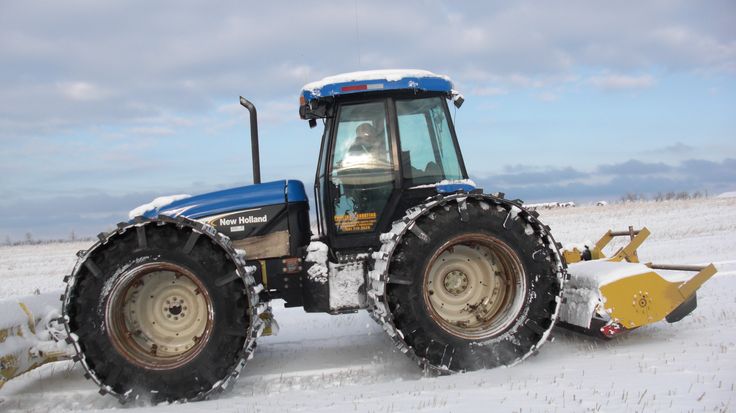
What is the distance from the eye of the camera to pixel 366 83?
16.9ft

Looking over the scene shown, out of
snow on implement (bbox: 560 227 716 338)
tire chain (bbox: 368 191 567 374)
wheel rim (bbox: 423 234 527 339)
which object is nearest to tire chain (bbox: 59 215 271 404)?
tire chain (bbox: 368 191 567 374)

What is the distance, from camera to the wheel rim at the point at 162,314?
15.1 ft

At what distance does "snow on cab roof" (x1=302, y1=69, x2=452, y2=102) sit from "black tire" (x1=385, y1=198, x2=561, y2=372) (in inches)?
47.5

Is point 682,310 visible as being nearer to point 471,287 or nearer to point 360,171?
point 471,287

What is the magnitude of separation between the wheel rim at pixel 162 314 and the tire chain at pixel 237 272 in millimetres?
317

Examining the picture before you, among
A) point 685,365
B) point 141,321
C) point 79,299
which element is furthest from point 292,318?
point 685,365

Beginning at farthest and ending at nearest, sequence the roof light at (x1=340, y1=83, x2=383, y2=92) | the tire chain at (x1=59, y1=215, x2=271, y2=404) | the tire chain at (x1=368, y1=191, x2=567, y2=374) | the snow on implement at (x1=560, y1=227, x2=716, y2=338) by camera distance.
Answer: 1. the roof light at (x1=340, y1=83, x2=383, y2=92)
2. the snow on implement at (x1=560, y1=227, x2=716, y2=338)
3. the tire chain at (x1=368, y1=191, x2=567, y2=374)
4. the tire chain at (x1=59, y1=215, x2=271, y2=404)

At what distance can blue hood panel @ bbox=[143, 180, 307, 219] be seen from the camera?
5324 millimetres

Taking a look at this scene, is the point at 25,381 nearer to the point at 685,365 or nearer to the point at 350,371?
the point at 350,371

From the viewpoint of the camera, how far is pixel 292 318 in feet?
25.8

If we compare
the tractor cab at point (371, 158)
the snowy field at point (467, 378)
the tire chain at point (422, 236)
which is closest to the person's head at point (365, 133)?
the tractor cab at point (371, 158)

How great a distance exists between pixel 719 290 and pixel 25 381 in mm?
8358

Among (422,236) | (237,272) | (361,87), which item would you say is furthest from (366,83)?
(237,272)

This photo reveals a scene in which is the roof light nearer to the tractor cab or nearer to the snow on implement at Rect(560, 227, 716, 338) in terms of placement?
the tractor cab
